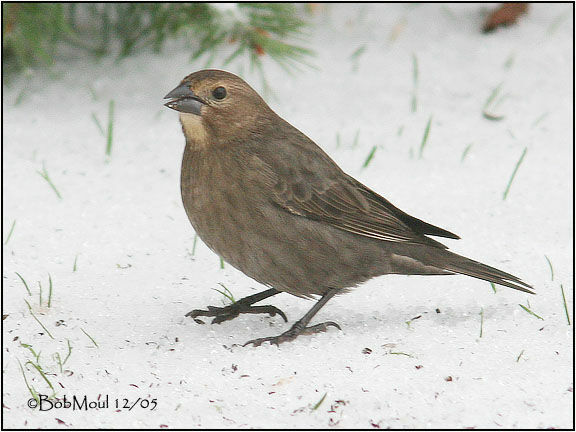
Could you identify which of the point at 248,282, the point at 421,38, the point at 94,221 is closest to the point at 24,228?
the point at 94,221

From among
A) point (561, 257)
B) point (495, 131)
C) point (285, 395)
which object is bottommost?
point (285, 395)

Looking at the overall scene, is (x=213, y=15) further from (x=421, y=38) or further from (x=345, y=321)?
(x=345, y=321)

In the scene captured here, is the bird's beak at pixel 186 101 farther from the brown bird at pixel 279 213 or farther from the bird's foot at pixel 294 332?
the bird's foot at pixel 294 332

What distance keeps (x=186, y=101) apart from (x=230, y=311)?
3.18ft

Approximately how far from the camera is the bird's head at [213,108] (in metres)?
4.11

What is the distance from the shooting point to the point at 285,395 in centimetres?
360

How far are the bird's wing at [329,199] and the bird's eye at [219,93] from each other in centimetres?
32

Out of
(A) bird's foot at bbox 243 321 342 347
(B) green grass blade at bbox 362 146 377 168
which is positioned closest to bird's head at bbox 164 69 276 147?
(A) bird's foot at bbox 243 321 342 347

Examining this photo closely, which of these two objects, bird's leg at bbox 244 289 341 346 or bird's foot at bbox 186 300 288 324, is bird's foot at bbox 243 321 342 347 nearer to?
bird's leg at bbox 244 289 341 346

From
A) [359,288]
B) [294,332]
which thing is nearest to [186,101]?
[294,332]

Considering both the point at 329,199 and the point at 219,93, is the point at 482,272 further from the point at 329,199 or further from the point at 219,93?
the point at 219,93

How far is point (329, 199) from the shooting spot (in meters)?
4.20

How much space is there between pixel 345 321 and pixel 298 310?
293mm

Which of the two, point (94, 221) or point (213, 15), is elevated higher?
point (213, 15)
